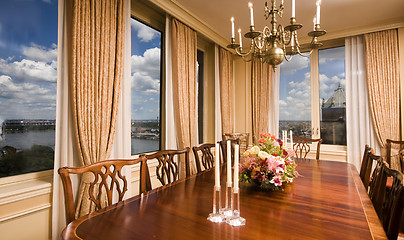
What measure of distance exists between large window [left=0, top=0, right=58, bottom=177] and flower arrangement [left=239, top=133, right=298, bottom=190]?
1650 mm

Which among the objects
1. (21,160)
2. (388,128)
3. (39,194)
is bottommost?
(39,194)

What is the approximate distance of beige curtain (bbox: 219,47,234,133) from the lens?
158 inches

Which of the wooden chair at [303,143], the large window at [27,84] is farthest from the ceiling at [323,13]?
the wooden chair at [303,143]

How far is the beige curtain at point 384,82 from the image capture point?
321 centimetres

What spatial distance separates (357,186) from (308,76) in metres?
3.03

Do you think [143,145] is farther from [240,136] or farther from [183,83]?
[240,136]

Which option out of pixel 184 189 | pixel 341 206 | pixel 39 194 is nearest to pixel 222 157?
pixel 184 189

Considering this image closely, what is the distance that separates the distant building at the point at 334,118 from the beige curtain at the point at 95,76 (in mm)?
3493

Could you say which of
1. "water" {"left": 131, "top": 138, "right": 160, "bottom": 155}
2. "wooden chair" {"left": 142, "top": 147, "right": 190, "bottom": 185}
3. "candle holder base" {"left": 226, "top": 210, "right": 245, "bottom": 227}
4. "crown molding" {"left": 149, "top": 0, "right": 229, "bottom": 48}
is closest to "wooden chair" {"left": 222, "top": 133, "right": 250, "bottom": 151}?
"water" {"left": 131, "top": 138, "right": 160, "bottom": 155}

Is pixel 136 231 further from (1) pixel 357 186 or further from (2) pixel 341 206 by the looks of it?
(1) pixel 357 186

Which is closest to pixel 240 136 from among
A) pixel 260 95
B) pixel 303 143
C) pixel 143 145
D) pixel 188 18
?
pixel 260 95

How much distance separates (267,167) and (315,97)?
318cm

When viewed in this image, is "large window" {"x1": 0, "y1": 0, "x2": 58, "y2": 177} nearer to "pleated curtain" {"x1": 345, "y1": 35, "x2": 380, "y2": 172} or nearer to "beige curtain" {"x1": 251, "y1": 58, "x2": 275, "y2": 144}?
"beige curtain" {"x1": 251, "y1": 58, "x2": 275, "y2": 144}

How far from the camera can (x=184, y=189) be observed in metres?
1.39
